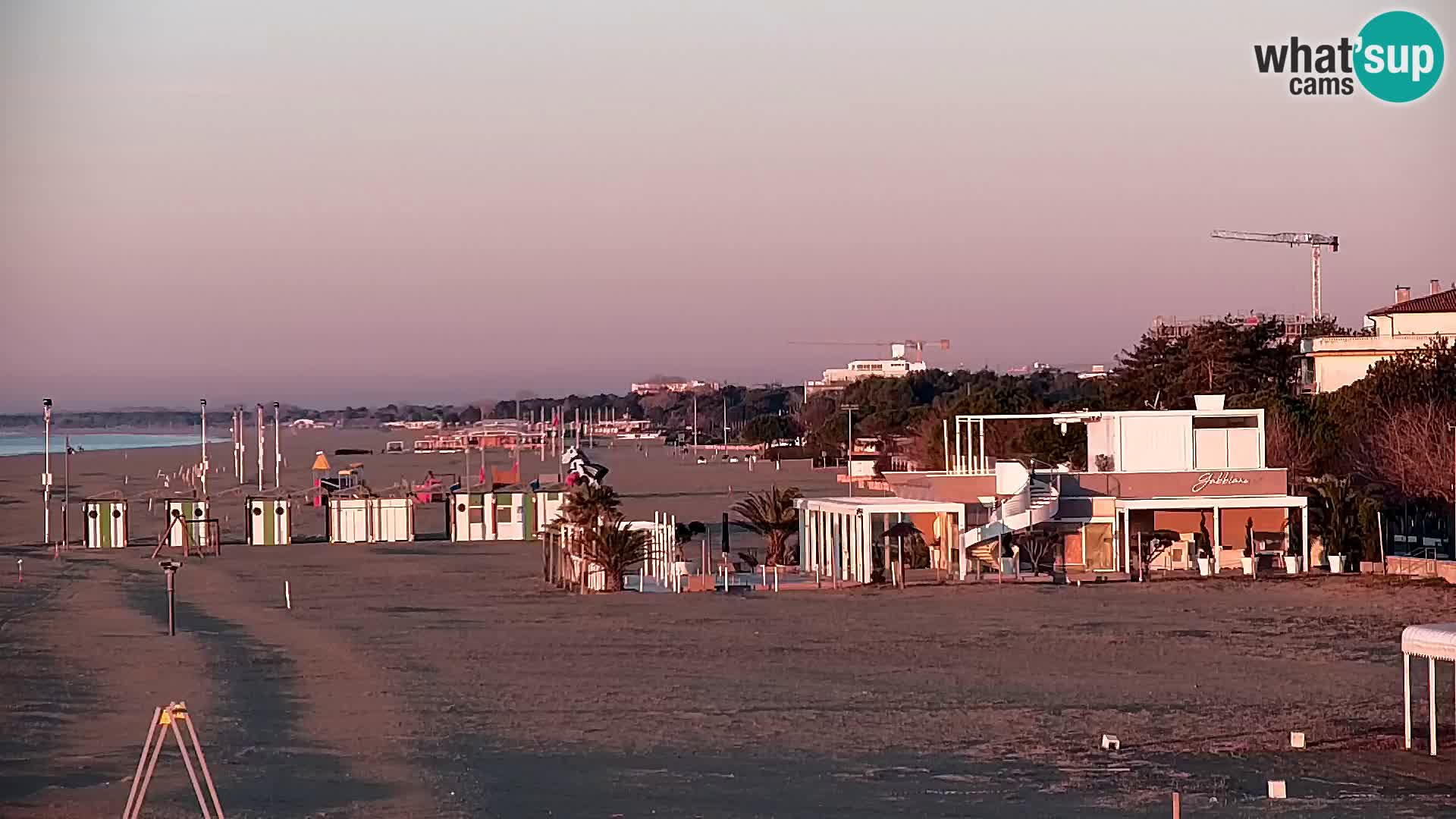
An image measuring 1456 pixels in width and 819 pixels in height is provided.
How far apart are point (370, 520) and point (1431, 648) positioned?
30.3 metres

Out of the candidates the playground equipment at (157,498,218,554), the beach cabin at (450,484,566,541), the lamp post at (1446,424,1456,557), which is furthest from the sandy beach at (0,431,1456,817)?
the beach cabin at (450,484,566,541)

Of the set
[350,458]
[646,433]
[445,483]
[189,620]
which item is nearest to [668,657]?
[189,620]

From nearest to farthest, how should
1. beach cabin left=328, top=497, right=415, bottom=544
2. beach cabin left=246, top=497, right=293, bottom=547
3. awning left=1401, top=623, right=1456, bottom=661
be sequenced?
awning left=1401, top=623, right=1456, bottom=661
beach cabin left=246, top=497, right=293, bottom=547
beach cabin left=328, top=497, right=415, bottom=544

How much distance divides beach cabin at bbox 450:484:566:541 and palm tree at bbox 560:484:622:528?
12.8 m

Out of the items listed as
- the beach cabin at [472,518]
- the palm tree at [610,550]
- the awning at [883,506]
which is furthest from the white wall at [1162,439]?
the beach cabin at [472,518]

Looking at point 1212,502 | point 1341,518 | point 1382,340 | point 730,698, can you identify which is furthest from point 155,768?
point 1382,340

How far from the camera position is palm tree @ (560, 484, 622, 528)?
28031 millimetres

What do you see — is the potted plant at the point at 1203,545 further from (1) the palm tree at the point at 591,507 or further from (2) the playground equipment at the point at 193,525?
(2) the playground equipment at the point at 193,525

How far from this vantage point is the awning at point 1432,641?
1352 centimetres

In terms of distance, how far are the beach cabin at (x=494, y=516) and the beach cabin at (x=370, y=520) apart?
36.9 inches

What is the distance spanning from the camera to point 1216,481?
1242 inches

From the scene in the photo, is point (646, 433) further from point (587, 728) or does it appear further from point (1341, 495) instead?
point (587, 728)

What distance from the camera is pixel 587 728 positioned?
1526cm

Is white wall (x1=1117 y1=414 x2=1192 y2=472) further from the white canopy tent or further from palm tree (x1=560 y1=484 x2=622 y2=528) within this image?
the white canopy tent
